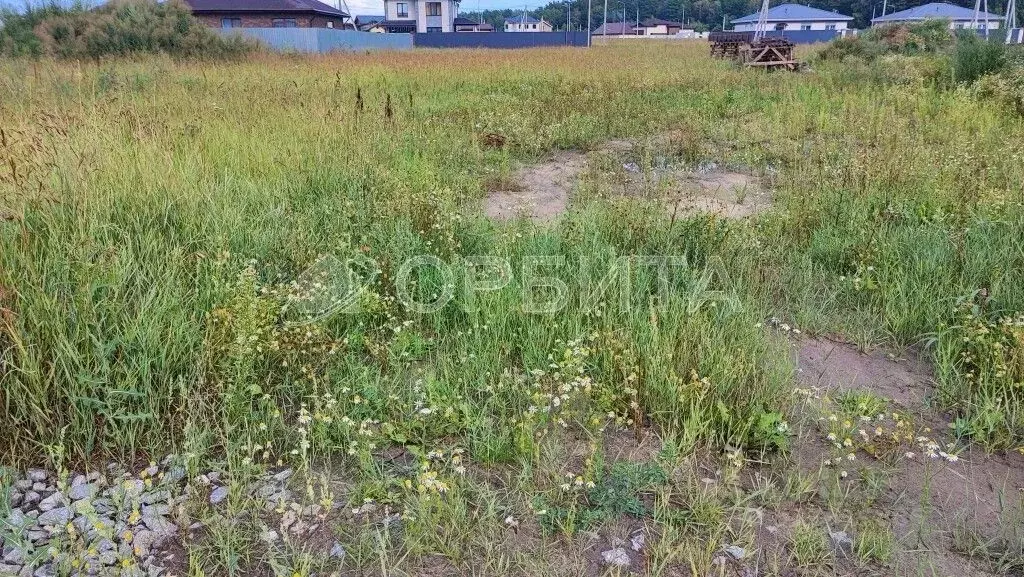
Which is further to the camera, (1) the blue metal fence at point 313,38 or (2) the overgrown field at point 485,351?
(1) the blue metal fence at point 313,38

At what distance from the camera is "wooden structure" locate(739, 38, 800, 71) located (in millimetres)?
15711

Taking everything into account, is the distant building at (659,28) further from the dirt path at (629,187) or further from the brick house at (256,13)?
the dirt path at (629,187)

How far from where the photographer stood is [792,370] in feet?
9.26

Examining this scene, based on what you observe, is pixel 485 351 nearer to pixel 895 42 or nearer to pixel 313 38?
pixel 895 42

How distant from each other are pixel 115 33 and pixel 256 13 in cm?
2433

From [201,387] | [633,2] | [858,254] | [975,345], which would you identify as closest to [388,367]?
[201,387]

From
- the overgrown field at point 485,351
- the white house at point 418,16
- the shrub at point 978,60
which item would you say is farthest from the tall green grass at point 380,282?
the white house at point 418,16

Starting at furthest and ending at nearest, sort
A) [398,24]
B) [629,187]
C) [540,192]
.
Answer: [398,24] < [540,192] < [629,187]

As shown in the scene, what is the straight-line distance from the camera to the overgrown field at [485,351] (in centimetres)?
219

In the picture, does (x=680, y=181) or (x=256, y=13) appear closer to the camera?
(x=680, y=181)

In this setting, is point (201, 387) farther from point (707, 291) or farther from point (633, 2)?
point (633, 2)

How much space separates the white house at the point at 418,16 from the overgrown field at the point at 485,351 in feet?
204

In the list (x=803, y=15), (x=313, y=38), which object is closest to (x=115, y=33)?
(x=313, y=38)

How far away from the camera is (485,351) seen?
309cm
